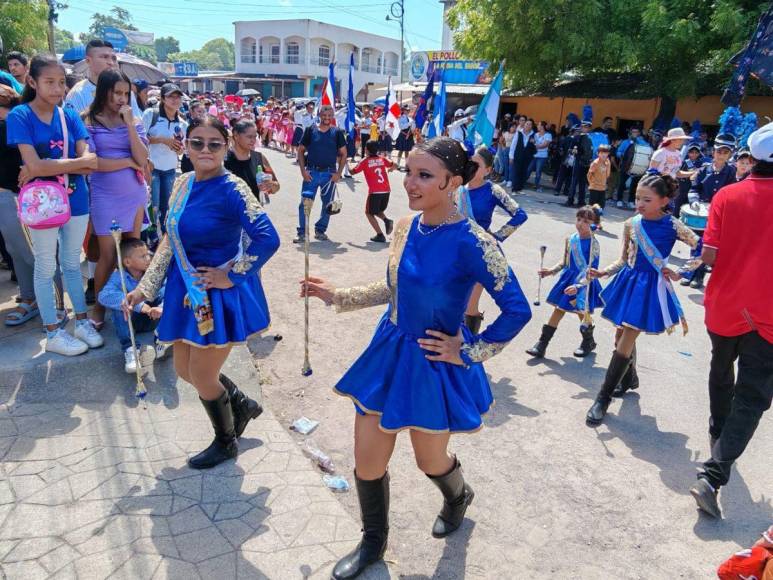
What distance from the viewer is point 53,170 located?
4.21 metres

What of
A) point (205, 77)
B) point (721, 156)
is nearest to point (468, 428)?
point (721, 156)

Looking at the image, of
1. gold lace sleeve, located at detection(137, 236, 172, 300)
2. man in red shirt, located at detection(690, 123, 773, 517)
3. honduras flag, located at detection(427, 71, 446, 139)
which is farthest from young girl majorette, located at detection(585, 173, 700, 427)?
honduras flag, located at detection(427, 71, 446, 139)

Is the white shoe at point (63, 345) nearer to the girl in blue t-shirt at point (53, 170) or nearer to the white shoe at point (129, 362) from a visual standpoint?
the girl in blue t-shirt at point (53, 170)

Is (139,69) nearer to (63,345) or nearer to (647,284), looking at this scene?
(63,345)

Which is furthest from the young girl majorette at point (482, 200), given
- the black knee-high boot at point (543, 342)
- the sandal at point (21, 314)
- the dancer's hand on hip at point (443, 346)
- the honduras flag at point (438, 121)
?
the honduras flag at point (438, 121)

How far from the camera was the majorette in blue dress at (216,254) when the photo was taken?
315 centimetres

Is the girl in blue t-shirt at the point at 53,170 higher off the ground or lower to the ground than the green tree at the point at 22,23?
lower

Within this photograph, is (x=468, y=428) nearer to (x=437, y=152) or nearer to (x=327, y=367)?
(x=437, y=152)

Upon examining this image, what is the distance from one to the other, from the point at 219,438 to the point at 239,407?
26 centimetres

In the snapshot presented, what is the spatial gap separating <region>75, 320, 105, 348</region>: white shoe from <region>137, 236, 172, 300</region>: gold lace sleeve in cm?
170

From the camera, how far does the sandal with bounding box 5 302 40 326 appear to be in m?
4.98

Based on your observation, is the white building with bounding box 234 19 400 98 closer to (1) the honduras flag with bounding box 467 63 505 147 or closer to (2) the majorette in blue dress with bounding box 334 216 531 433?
(1) the honduras flag with bounding box 467 63 505 147

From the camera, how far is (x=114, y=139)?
4.84 metres

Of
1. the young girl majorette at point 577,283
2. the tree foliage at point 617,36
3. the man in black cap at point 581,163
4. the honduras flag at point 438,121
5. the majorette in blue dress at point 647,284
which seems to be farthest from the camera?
the man in black cap at point 581,163
